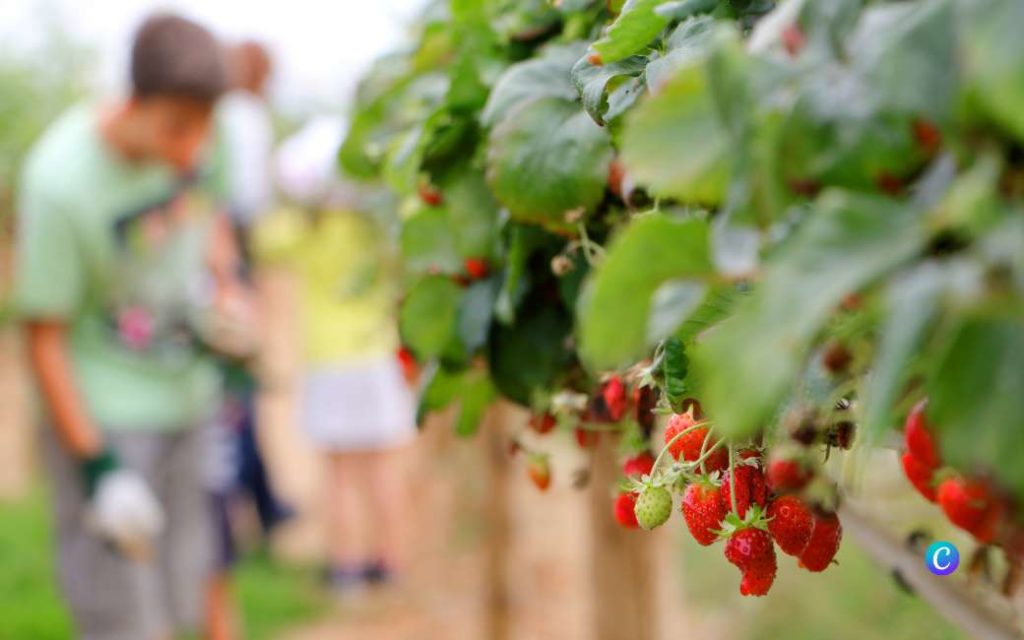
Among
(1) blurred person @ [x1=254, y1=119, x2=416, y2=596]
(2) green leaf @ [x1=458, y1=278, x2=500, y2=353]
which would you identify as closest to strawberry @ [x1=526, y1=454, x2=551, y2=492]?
(2) green leaf @ [x1=458, y1=278, x2=500, y2=353]

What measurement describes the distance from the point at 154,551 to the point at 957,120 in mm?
2608

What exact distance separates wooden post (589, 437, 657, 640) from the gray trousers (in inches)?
48.0

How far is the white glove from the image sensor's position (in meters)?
2.34

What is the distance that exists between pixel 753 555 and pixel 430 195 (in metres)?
0.42

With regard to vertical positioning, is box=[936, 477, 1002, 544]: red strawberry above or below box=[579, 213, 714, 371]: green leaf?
below

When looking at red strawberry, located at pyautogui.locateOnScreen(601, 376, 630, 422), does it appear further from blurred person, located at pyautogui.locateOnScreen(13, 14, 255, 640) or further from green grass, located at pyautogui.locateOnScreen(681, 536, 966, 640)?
blurred person, located at pyautogui.locateOnScreen(13, 14, 255, 640)

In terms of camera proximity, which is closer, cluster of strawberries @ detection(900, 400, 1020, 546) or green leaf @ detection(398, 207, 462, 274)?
cluster of strawberries @ detection(900, 400, 1020, 546)

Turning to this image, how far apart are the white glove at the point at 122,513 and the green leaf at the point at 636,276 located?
2138mm

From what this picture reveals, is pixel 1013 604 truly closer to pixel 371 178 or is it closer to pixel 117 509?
pixel 371 178

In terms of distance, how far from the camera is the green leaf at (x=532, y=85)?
0.73 metres

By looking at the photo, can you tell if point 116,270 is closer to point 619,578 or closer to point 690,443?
point 619,578

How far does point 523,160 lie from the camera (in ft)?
2.31

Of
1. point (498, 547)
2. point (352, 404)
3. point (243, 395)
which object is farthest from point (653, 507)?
point (243, 395)

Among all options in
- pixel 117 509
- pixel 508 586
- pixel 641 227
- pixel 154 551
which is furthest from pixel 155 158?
pixel 641 227
